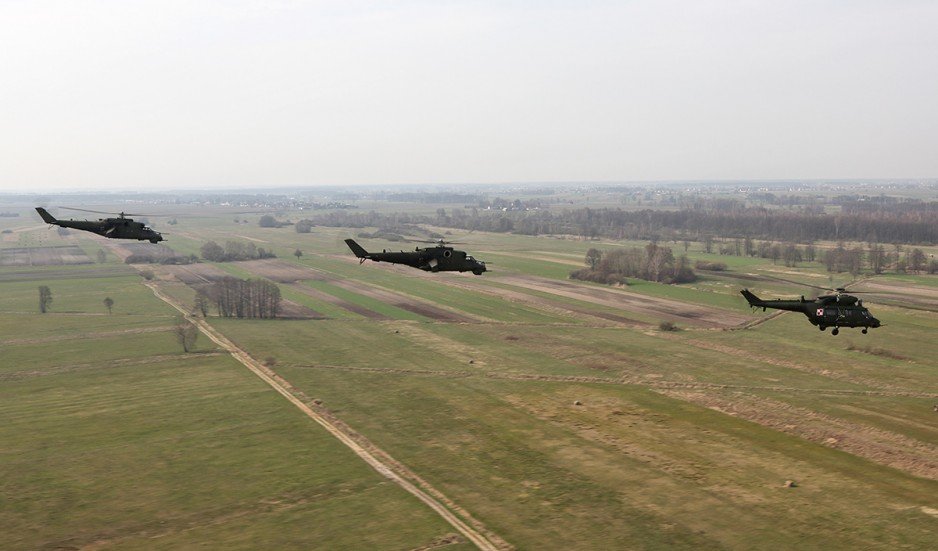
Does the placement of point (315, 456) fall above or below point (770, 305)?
below

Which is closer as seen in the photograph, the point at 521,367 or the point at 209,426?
the point at 209,426

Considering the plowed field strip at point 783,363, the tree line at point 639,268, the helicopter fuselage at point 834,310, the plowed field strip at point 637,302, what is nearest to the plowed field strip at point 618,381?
the plowed field strip at point 783,363

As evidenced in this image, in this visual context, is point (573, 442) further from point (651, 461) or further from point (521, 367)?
point (521, 367)

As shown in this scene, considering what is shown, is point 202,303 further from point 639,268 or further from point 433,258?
point 639,268

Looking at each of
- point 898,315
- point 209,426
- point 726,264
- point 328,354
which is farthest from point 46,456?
point 726,264

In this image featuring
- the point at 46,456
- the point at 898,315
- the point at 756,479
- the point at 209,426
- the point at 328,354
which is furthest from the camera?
the point at 898,315

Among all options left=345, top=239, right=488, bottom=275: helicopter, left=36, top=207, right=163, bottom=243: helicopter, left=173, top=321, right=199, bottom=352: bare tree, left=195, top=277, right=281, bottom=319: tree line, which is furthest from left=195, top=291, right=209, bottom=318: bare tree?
left=345, top=239, right=488, bottom=275: helicopter

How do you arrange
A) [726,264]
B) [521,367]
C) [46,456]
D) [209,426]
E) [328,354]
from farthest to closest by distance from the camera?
1. [726,264]
2. [328,354]
3. [521,367]
4. [209,426]
5. [46,456]
